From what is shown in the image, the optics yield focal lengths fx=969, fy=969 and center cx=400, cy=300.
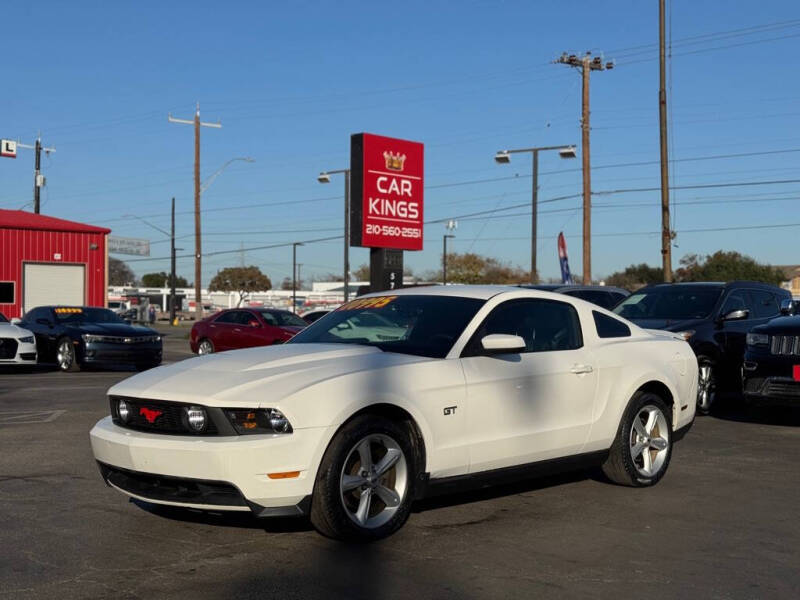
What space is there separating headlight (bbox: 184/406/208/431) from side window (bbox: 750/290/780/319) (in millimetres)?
9943

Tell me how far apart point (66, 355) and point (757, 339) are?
13457 mm

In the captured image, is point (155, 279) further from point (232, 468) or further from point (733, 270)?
point (232, 468)

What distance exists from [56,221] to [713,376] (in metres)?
32.1

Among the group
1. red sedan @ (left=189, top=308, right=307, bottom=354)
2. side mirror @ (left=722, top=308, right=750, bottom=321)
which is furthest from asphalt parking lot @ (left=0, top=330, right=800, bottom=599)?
red sedan @ (left=189, top=308, right=307, bottom=354)

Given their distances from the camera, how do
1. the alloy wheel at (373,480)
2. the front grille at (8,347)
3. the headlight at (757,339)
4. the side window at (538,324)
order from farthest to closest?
the front grille at (8,347) → the headlight at (757,339) → the side window at (538,324) → the alloy wheel at (373,480)

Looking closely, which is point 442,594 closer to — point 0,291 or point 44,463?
point 44,463

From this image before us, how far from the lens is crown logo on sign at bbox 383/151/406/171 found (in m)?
19.3

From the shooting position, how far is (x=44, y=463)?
827 cm

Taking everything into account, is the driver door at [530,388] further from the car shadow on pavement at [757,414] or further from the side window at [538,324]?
the car shadow on pavement at [757,414]

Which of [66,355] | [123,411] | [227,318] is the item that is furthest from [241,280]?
[123,411]

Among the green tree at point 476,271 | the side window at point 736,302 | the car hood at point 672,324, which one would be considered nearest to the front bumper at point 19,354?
the car hood at point 672,324

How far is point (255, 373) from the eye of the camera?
5.72 m

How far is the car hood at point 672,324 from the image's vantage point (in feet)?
41.2

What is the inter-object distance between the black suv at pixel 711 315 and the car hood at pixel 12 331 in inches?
433
